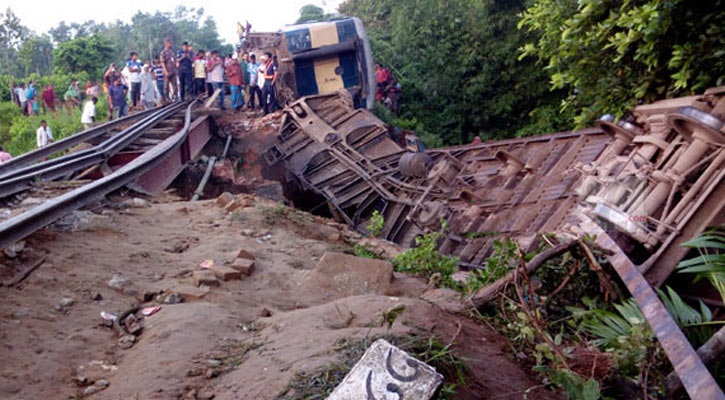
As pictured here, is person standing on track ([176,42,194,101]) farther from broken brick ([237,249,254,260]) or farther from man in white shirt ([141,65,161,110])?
broken brick ([237,249,254,260])

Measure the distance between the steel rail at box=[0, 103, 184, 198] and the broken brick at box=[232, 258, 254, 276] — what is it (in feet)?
9.41

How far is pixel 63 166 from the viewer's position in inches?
332

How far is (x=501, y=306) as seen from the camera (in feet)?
14.7

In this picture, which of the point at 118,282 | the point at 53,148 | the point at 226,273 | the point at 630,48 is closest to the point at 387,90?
the point at 53,148

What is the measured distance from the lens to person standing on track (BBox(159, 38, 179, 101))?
19.2 metres

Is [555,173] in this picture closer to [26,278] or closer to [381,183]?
[381,183]

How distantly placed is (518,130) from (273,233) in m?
16.9

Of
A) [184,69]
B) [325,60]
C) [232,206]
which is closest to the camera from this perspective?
[232,206]

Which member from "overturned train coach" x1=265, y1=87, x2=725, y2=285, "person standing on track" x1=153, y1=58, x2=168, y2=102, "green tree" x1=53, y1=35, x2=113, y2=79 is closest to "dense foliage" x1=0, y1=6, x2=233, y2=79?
"green tree" x1=53, y1=35, x2=113, y2=79

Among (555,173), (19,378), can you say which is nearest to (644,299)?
(19,378)

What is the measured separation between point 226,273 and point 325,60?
14497 mm

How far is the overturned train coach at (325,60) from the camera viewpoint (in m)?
19.0

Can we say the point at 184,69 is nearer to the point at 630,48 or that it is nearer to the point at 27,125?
the point at 27,125

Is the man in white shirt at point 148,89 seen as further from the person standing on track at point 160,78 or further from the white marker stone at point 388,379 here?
the white marker stone at point 388,379
